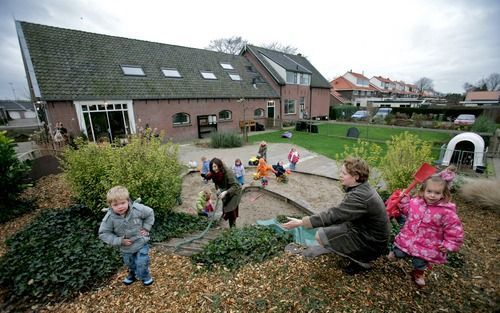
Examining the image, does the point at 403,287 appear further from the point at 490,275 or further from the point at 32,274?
the point at 32,274

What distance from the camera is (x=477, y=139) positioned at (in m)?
9.62

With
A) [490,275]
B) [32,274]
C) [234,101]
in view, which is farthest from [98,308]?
[234,101]

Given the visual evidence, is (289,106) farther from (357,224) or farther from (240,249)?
(357,224)

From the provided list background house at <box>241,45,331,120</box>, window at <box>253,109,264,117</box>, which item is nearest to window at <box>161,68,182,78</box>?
window at <box>253,109,264,117</box>

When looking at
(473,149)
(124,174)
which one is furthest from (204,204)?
(473,149)

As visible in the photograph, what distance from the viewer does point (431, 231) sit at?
8.79ft

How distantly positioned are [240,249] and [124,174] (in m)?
3.08

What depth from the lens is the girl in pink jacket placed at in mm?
2559

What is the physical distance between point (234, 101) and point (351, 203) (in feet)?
63.3

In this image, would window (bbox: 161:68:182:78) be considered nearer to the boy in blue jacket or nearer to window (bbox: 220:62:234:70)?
window (bbox: 220:62:234:70)

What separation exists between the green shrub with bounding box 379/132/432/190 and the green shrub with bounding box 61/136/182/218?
5434mm

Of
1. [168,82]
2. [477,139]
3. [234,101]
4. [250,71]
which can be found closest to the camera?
[477,139]

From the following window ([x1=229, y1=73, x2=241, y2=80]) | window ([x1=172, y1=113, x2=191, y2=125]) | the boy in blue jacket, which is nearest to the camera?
the boy in blue jacket

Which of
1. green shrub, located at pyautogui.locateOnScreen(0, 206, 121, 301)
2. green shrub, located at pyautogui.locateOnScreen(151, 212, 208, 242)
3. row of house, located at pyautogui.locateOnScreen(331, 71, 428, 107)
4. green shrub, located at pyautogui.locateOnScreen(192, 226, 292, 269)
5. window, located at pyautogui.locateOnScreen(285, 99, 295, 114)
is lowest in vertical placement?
green shrub, located at pyautogui.locateOnScreen(151, 212, 208, 242)
